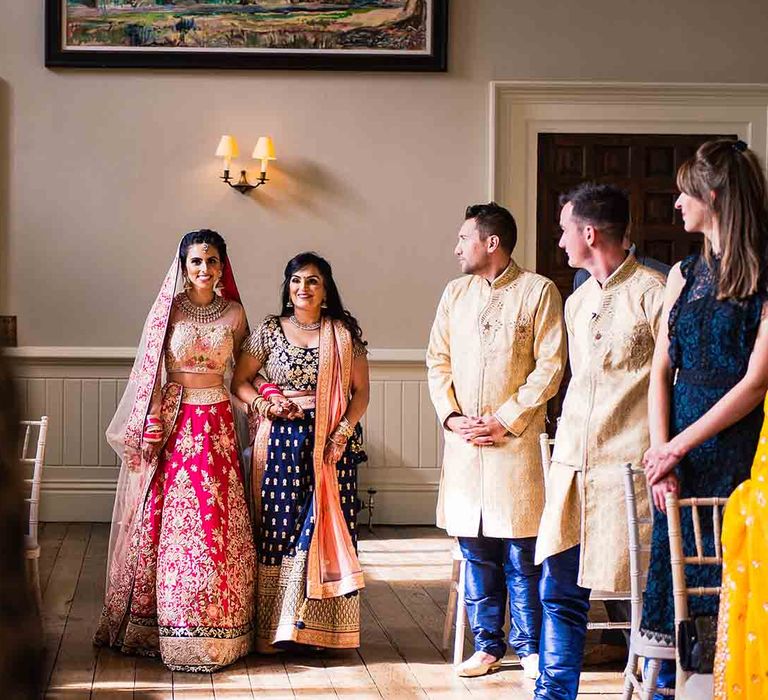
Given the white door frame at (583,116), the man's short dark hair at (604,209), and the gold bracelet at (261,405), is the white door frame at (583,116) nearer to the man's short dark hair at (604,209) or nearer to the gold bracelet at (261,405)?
the gold bracelet at (261,405)

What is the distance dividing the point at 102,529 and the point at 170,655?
284 cm

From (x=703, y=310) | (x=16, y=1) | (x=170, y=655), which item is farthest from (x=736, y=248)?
(x=16, y=1)

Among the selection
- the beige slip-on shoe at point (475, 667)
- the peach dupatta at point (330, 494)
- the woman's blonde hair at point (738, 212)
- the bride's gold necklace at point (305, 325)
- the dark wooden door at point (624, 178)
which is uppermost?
the dark wooden door at point (624, 178)

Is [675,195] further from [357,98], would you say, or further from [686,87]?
[357,98]

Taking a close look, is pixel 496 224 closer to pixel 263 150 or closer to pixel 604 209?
pixel 604 209

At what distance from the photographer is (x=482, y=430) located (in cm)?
396

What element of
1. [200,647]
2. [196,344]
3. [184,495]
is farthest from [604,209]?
[200,647]

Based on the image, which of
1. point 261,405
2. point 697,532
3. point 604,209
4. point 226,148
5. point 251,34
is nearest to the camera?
point 697,532

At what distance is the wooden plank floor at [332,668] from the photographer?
379cm

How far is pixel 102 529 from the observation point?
265 inches

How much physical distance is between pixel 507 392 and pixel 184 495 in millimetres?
1182

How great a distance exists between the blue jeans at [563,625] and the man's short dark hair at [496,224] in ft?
3.70

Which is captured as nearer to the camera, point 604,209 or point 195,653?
point 604,209

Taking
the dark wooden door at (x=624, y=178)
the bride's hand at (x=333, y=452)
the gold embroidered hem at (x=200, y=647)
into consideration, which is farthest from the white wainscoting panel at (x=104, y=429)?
the gold embroidered hem at (x=200, y=647)
